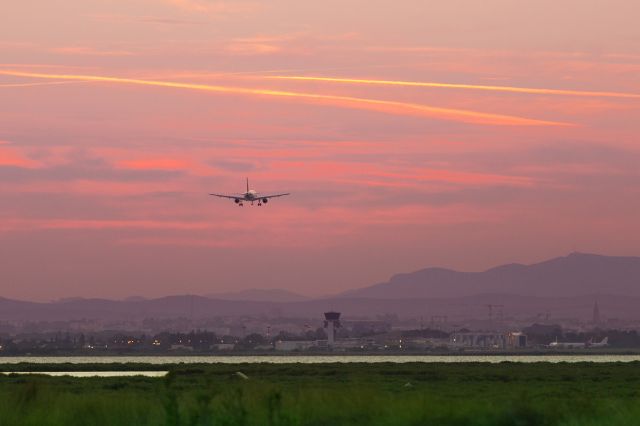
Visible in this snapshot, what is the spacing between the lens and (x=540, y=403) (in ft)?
136

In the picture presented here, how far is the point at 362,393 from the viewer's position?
140 ft

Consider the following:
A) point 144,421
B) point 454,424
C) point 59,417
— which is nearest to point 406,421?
point 454,424

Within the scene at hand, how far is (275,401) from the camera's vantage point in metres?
36.2

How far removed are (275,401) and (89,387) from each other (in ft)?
155

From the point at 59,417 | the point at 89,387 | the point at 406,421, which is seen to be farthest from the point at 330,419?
the point at 89,387

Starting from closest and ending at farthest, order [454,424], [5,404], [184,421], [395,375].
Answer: [184,421] < [454,424] < [5,404] < [395,375]

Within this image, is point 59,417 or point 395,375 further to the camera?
point 395,375

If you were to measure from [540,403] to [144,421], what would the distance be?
38.8 feet

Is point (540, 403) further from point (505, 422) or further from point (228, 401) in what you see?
point (228, 401)

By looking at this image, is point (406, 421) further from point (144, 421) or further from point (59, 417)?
point (59, 417)

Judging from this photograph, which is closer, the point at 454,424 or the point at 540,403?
the point at 454,424

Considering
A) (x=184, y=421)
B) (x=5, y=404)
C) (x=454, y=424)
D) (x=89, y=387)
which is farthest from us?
(x=89, y=387)

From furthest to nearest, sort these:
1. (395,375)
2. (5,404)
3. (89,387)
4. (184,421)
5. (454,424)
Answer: (395,375) → (89,387) → (5,404) → (454,424) → (184,421)

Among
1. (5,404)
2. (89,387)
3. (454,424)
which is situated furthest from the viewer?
(89,387)
